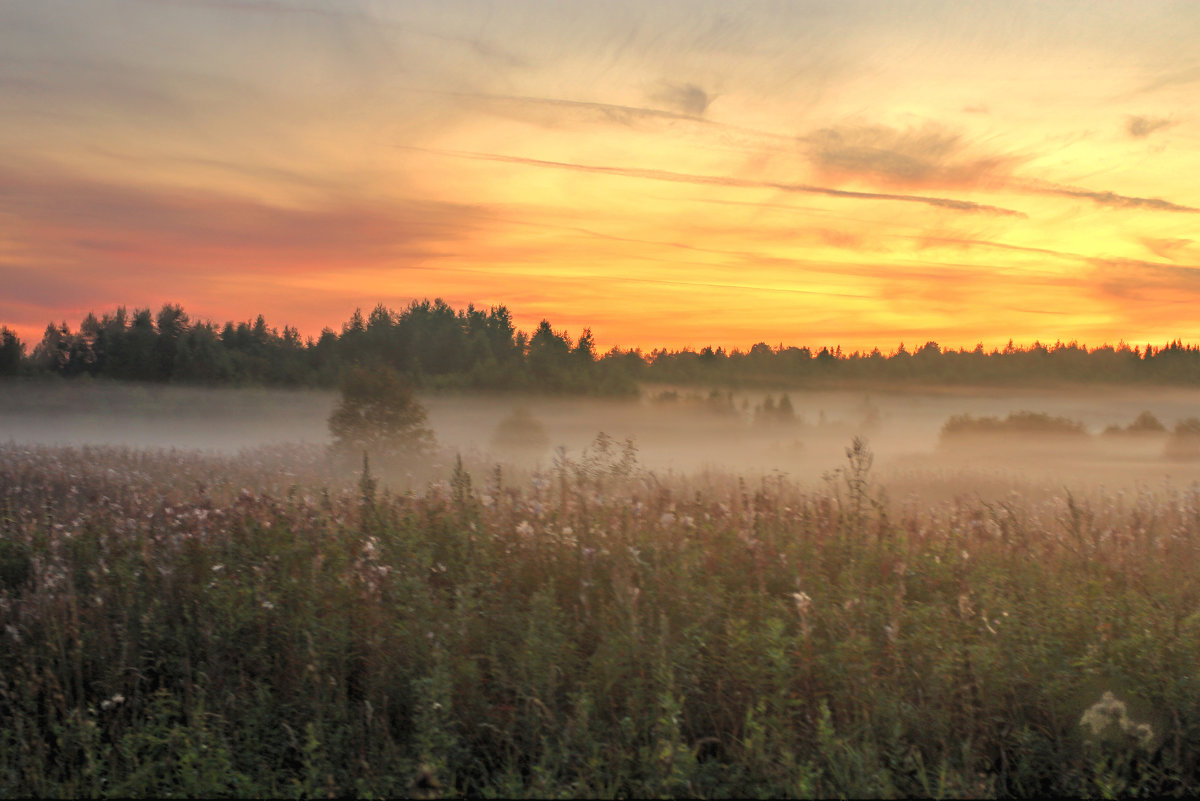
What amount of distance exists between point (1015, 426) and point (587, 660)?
38.5m

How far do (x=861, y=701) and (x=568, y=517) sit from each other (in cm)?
303

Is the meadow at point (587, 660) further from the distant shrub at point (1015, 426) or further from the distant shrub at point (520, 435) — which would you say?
the distant shrub at point (1015, 426)

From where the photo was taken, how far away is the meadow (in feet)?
10.2

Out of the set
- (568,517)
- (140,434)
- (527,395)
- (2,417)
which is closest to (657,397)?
(527,395)

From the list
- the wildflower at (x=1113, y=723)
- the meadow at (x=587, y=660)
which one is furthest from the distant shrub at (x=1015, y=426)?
the wildflower at (x=1113, y=723)

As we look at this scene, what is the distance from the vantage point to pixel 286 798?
9.91 feet

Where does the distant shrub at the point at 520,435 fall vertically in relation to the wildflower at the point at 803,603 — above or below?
below

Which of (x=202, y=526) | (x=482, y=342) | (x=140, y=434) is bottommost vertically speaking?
(x=140, y=434)

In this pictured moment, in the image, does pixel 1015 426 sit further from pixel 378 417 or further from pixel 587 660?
pixel 587 660

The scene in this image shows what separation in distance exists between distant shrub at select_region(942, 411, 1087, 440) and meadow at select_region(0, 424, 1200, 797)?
110ft

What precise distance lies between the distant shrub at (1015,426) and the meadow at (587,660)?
33628mm

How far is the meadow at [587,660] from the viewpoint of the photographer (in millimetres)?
3119

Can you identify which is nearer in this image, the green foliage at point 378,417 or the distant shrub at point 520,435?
the green foliage at point 378,417

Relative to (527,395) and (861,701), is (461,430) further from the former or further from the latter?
(861,701)
